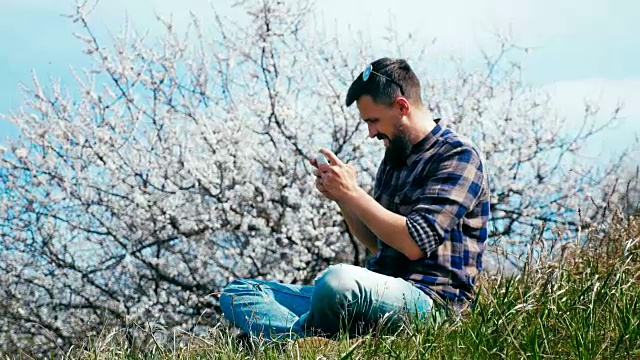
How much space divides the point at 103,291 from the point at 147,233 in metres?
0.72

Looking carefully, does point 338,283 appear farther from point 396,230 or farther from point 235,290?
point 235,290

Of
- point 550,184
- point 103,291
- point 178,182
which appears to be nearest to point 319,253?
point 178,182

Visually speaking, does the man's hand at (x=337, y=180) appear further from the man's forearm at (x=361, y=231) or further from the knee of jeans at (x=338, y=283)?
the man's forearm at (x=361, y=231)

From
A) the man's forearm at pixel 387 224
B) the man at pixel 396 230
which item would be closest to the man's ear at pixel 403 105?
the man at pixel 396 230

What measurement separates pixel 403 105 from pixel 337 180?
0.47 metres

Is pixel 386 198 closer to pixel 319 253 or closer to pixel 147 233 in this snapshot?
pixel 319 253

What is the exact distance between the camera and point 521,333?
267 cm

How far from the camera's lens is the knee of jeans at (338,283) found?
10.3ft

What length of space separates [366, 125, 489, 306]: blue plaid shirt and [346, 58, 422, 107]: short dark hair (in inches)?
7.6

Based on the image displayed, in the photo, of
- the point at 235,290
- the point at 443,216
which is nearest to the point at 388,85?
the point at 443,216

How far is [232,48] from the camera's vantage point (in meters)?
8.23

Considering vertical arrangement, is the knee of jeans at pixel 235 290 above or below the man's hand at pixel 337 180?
below

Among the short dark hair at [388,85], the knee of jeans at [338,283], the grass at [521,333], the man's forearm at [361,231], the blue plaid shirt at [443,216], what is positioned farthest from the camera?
the man's forearm at [361,231]

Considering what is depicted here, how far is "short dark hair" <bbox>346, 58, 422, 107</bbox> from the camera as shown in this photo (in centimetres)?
351
